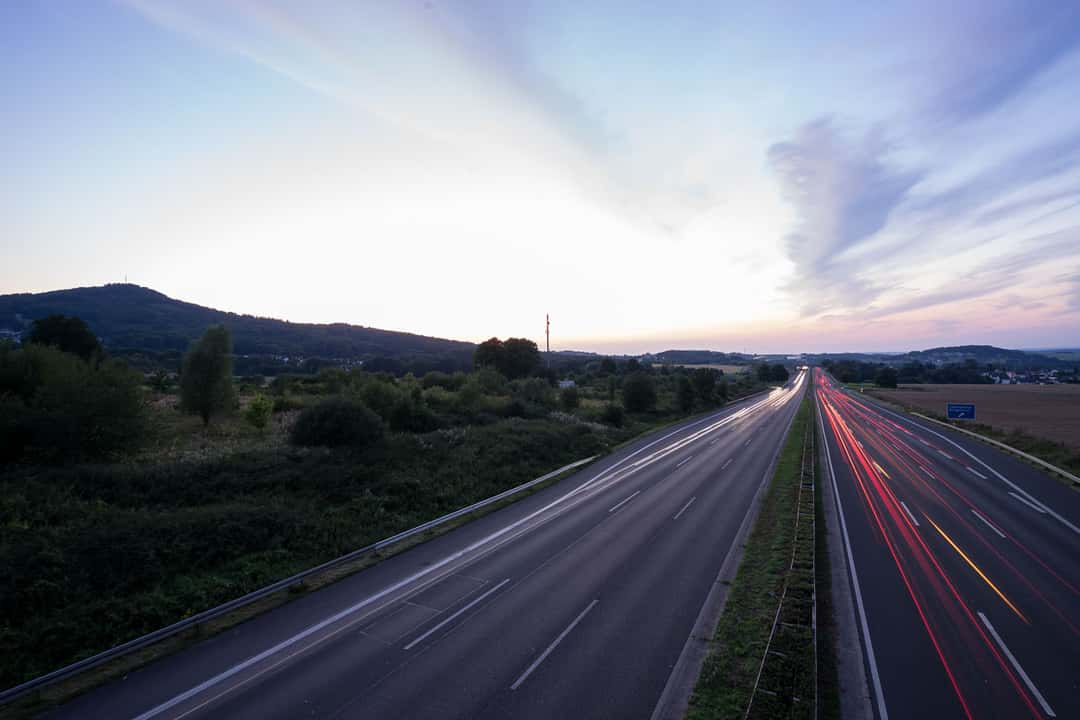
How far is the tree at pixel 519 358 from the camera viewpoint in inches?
3526

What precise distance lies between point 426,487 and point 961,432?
51.8m

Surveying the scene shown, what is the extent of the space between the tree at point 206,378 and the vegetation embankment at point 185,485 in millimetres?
112

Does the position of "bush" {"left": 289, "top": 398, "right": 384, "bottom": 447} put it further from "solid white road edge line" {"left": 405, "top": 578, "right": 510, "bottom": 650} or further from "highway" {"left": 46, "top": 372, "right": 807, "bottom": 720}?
"solid white road edge line" {"left": 405, "top": 578, "right": 510, "bottom": 650}

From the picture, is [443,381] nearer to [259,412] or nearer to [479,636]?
[259,412]

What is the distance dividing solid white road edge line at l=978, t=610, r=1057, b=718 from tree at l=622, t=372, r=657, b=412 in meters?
54.0

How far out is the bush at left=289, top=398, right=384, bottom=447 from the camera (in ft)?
94.2

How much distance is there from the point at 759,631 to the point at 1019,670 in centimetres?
527

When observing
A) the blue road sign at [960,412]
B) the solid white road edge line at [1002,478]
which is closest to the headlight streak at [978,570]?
the solid white road edge line at [1002,478]

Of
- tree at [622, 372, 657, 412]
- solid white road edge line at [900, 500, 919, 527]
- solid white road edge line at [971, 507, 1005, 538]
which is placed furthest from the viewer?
tree at [622, 372, 657, 412]

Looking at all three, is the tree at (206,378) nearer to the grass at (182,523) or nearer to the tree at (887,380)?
the grass at (182,523)

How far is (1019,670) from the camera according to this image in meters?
10.2

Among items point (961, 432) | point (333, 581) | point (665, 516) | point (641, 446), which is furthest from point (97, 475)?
point (961, 432)

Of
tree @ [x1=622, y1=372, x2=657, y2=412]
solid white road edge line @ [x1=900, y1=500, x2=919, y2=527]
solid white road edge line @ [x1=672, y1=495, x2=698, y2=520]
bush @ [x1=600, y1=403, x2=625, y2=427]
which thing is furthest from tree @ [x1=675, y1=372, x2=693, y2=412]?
solid white road edge line @ [x1=672, y1=495, x2=698, y2=520]

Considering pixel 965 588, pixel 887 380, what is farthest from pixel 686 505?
pixel 887 380
